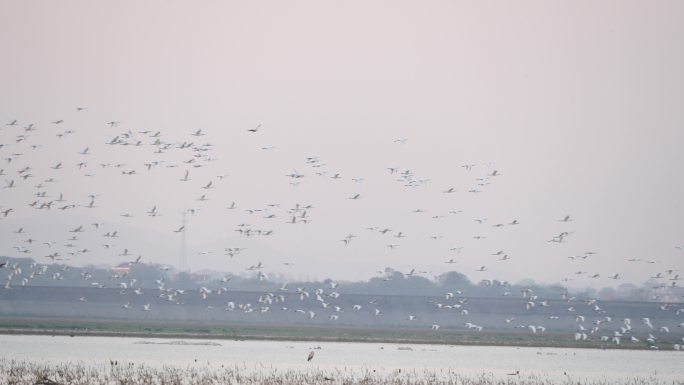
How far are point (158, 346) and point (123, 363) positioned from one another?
16.9 metres

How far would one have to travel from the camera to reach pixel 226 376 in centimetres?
5466

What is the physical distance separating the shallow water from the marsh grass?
5.90 feet

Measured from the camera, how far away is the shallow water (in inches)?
2530

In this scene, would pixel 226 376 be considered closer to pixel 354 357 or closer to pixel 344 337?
pixel 354 357

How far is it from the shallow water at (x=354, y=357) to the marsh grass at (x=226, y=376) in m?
1.80

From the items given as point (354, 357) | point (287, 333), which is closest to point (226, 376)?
point (354, 357)

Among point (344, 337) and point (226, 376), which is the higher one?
point (344, 337)

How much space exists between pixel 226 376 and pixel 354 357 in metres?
19.7

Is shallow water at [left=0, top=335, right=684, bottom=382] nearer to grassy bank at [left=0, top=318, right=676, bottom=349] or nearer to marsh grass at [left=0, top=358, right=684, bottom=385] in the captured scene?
marsh grass at [left=0, top=358, right=684, bottom=385]

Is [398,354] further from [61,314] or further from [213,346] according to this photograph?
[61,314]

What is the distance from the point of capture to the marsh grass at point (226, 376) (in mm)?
51500

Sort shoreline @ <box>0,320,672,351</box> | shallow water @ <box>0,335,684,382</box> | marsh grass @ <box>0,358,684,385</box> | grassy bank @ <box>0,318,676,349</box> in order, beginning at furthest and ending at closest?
grassy bank @ <box>0,318,676,349</box> < shoreline @ <box>0,320,672,351</box> < shallow water @ <box>0,335,684,382</box> < marsh grass @ <box>0,358,684,385</box>

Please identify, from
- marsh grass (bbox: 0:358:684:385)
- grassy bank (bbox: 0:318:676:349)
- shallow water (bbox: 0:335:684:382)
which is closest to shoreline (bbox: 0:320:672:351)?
grassy bank (bbox: 0:318:676:349)

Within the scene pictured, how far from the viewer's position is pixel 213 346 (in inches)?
3147
